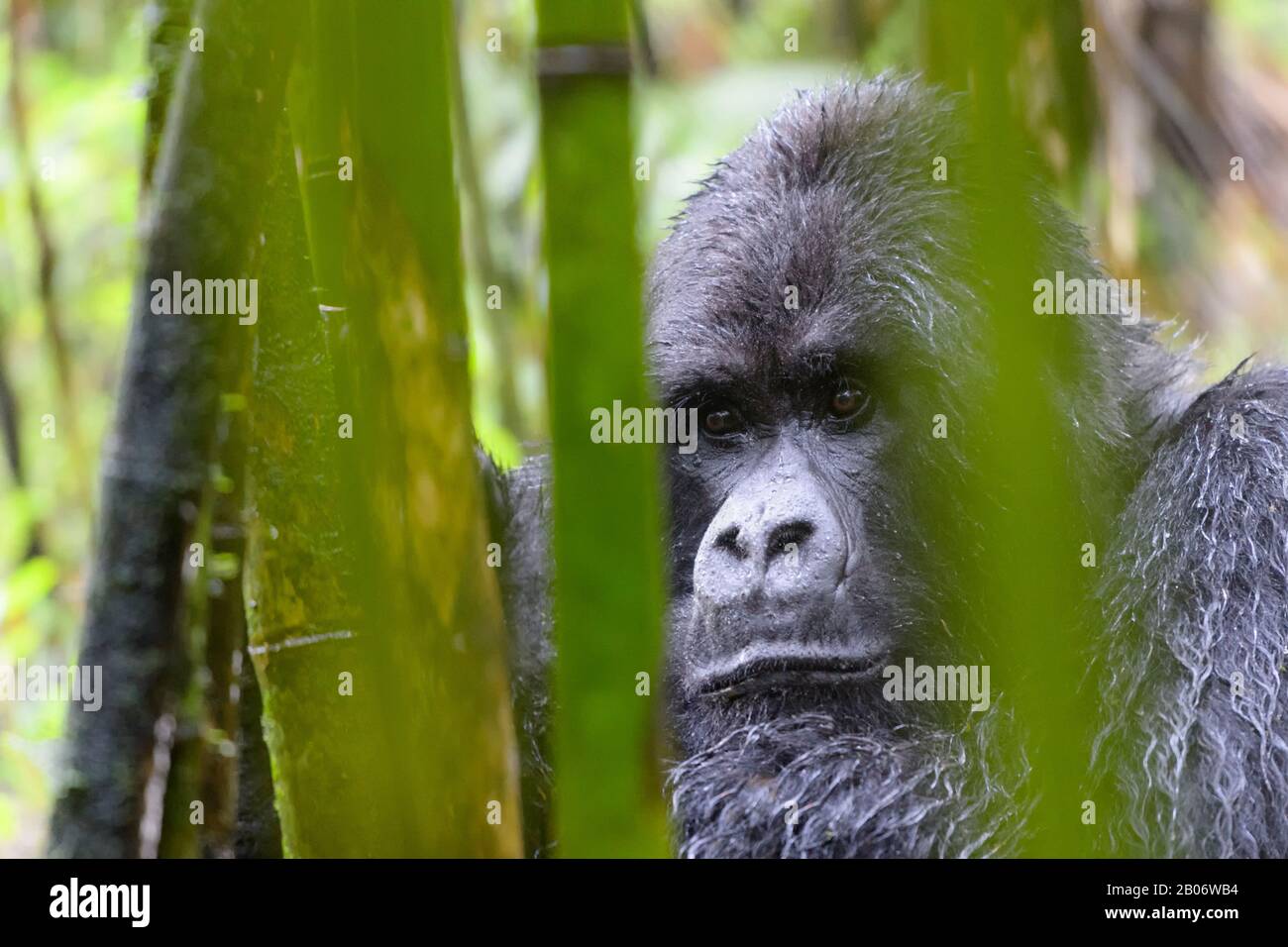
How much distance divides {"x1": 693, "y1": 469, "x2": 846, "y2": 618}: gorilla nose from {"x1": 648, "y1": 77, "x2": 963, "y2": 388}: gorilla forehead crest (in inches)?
17.6

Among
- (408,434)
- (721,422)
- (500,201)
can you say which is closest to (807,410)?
(721,422)

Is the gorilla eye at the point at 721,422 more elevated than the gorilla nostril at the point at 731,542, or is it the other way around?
the gorilla eye at the point at 721,422

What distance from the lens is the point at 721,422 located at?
3133 mm

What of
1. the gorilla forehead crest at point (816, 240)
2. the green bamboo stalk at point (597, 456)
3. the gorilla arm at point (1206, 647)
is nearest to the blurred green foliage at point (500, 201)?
the gorilla forehead crest at point (816, 240)

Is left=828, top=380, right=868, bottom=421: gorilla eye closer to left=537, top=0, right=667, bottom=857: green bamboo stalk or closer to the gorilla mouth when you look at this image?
the gorilla mouth

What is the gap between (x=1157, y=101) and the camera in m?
5.09

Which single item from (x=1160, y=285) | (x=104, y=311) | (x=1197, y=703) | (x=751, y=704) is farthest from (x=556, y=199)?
(x=104, y=311)

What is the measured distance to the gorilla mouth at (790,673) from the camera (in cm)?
272

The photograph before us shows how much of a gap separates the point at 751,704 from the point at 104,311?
4.46 metres

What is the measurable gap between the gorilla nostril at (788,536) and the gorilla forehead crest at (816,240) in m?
0.48

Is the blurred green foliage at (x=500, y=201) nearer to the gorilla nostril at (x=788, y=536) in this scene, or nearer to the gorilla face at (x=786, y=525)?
the gorilla face at (x=786, y=525)

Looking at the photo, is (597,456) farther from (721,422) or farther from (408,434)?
(721,422)

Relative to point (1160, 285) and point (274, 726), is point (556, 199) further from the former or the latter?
point (1160, 285)

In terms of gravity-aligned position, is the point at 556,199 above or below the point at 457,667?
above
